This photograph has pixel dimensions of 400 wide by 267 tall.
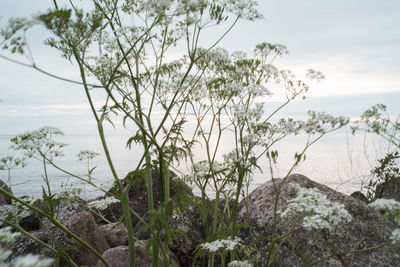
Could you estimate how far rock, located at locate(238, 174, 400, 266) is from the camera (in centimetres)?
479

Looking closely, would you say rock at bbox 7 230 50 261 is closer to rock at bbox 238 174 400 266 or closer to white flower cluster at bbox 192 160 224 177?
white flower cluster at bbox 192 160 224 177

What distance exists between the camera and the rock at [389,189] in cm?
677

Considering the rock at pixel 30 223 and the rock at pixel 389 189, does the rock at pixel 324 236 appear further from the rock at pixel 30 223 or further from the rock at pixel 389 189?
the rock at pixel 30 223

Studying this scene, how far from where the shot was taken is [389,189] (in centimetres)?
696

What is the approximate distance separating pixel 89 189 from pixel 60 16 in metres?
10.9

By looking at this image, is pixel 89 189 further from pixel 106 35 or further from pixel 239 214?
pixel 106 35

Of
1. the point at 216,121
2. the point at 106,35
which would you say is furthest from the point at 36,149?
the point at 216,121

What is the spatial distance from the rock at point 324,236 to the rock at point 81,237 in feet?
7.38

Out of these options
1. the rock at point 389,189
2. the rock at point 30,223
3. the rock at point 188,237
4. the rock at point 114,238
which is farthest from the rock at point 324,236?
the rock at point 30,223

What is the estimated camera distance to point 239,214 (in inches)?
223

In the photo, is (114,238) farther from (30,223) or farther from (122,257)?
(30,223)

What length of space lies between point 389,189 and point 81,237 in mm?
5624

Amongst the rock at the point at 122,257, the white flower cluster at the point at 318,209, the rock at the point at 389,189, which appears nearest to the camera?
the white flower cluster at the point at 318,209

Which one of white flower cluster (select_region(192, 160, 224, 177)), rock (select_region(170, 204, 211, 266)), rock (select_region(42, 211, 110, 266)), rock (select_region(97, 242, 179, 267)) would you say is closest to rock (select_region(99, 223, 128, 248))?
rock (select_region(42, 211, 110, 266))
